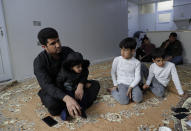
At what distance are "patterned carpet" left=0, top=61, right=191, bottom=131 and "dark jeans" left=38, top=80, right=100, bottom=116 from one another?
0.06 m

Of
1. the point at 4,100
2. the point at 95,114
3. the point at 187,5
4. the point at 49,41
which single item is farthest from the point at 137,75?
the point at 187,5

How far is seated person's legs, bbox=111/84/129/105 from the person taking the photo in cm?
145

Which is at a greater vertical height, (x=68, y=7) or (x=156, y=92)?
(x=68, y=7)

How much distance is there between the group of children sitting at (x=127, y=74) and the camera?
1287mm

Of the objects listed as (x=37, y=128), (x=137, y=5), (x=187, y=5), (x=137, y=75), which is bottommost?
(x=37, y=128)

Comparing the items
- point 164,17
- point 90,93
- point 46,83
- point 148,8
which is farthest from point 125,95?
point 148,8

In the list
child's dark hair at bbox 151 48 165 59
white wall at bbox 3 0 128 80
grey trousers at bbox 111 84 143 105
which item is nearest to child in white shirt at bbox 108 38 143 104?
grey trousers at bbox 111 84 143 105

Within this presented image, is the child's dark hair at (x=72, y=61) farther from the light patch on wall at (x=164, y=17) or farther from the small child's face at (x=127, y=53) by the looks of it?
the light patch on wall at (x=164, y=17)

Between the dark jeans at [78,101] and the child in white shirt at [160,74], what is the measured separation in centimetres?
60

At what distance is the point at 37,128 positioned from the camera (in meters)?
1.15

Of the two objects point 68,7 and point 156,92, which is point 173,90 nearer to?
point 156,92

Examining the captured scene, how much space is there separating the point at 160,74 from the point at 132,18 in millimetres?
5406

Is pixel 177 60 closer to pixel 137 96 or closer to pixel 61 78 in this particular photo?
pixel 137 96

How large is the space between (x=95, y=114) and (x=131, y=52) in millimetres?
719
